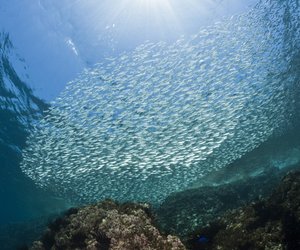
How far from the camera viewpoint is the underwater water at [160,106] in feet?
46.6

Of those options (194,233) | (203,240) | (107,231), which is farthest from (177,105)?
(107,231)

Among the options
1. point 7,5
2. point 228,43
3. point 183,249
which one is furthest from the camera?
point 228,43

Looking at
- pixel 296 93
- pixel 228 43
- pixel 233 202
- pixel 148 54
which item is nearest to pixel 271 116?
pixel 296 93

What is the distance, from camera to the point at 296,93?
2098 cm

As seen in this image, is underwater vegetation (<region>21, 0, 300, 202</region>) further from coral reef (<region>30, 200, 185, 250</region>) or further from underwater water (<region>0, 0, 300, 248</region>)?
coral reef (<region>30, 200, 185, 250</region>)

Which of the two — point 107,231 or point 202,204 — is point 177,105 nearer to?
point 202,204

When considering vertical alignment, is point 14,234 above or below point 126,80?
below

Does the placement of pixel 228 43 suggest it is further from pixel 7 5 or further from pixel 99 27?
pixel 7 5

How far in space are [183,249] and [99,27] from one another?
9.90 metres

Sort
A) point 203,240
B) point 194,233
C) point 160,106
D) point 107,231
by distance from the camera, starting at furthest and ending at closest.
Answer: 1. point 160,106
2. point 194,233
3. point 203,240
4. point 107,231

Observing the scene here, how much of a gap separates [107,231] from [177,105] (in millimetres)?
10190

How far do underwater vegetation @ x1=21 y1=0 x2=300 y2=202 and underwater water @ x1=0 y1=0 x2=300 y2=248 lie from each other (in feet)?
0.19

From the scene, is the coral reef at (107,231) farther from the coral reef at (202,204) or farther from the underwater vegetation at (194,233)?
the coral reef at (202,204)

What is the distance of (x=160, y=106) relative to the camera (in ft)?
54.5
